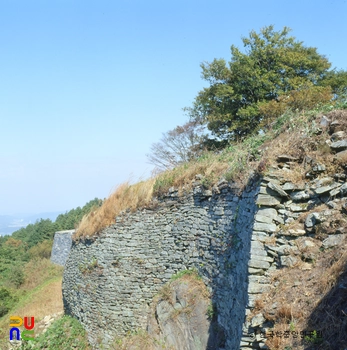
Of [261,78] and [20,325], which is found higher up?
[261,78]

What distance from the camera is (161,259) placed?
10.9 metres

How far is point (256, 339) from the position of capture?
5.56 metres

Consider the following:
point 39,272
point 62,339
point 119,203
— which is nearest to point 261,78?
point 119,203

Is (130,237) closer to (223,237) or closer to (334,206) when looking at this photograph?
(223,237)

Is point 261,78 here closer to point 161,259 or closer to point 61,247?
point 161,259

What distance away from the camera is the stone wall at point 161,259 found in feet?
25.4

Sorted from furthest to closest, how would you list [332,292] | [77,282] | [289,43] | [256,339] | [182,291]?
[289,43] → [77,282] → [182,291] → [256,339] → [332,292]

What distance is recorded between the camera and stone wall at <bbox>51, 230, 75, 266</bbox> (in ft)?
104

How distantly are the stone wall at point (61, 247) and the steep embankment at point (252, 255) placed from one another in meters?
20.0

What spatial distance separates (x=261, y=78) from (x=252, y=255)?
1350cm

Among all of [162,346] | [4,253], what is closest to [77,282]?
[162,346]

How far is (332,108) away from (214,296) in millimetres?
4358

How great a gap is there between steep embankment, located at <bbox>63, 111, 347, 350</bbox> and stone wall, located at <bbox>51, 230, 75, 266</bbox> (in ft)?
65.6

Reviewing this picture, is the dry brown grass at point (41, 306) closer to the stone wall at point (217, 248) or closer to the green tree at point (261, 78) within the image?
the stone wall at point (217, 248)
